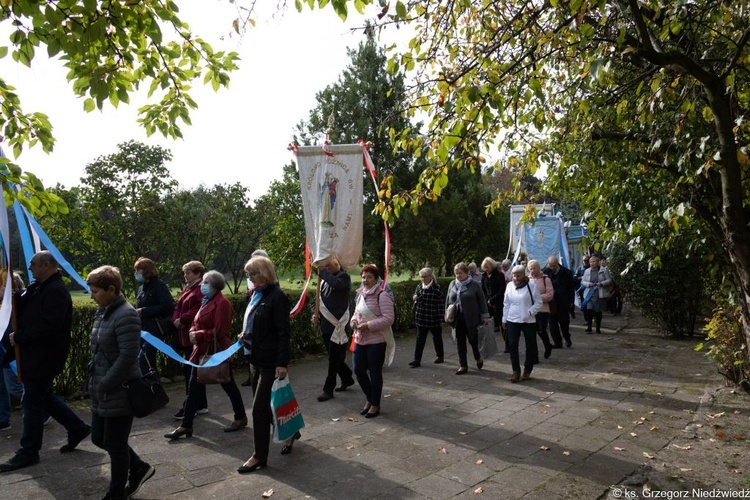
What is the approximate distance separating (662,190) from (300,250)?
9.17 m

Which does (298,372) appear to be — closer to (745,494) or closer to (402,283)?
(402,283)

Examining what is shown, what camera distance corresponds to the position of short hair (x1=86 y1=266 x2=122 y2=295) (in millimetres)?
4175

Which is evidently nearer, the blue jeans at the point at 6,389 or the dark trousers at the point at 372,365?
the blue jeans at the point at 6,389

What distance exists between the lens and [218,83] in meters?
5.38

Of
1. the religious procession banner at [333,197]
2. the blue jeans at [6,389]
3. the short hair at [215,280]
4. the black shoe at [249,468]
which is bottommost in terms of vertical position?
the black shoe at [249,468]

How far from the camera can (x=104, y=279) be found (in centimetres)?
422

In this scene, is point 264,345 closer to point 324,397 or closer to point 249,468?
point 249,468

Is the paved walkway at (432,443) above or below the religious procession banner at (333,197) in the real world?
below

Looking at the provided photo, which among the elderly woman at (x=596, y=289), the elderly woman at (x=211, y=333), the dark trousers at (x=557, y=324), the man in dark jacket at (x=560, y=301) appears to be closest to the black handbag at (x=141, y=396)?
the elderly woman at (x=211, y=333)

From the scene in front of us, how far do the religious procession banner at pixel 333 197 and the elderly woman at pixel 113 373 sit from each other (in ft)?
12.2

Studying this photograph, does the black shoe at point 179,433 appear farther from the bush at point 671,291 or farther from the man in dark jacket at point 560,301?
the bush at point 671,291

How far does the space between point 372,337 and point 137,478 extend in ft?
9.58

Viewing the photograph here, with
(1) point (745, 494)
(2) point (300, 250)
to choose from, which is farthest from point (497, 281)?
(1) point (745, 494)

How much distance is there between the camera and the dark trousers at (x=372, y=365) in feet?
21.1
